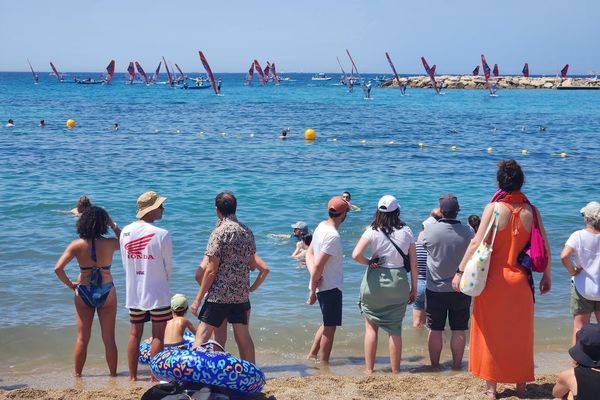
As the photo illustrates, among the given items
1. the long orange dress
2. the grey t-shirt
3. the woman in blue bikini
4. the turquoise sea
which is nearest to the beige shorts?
the grey t-shirt

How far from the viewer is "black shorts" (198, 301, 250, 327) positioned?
5.94 meters

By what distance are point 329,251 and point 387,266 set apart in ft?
1.68

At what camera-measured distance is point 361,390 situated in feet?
19.0

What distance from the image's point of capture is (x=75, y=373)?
6715mm

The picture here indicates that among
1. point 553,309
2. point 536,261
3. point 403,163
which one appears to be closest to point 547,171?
point 403,163

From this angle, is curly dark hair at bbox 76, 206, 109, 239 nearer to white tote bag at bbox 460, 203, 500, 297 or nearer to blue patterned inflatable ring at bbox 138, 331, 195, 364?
blue patterned inflatable ring at bbox 138, 331, 195, 364

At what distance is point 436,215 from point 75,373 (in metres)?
3.72

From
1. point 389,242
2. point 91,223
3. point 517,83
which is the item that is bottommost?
point 389,242

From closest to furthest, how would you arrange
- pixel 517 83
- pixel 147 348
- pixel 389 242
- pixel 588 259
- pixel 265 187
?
pixel 588 259 < pixel 389 242 < pixel 147 348 < pixel 265 187 < pixel 517 83

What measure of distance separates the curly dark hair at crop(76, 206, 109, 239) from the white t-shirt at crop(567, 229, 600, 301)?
3866 mm

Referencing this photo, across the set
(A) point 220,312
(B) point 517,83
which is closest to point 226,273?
(A) point 220,312

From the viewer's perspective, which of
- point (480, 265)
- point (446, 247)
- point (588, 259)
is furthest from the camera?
point (446, 247)

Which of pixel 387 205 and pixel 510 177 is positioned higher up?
pixel 510 177

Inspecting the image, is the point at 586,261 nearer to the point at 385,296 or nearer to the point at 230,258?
the point at 385,296
